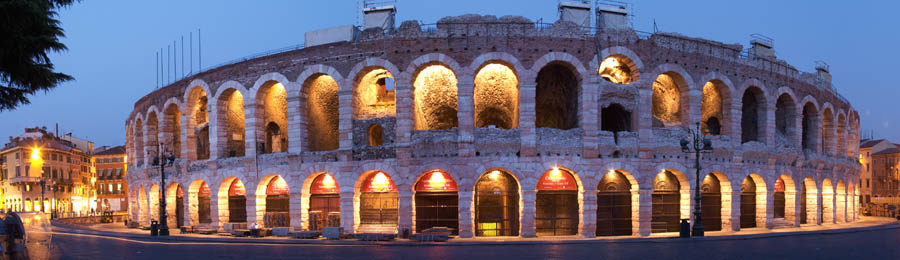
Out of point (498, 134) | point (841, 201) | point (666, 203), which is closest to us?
point (498, 134)

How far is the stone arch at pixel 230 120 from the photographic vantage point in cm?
3529

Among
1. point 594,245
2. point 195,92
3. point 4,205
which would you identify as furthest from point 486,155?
point 4,205

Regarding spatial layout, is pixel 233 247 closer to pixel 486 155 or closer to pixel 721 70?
pixel 486 155

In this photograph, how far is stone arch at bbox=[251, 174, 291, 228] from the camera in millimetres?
33250

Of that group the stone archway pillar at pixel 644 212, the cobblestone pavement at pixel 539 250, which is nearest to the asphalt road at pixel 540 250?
the cobblestone pavement at pixel 539 250

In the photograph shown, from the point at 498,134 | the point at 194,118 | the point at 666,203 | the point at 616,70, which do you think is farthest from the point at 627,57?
the point at 194,118

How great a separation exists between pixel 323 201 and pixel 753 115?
2410 cm

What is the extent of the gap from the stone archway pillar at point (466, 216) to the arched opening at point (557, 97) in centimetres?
561

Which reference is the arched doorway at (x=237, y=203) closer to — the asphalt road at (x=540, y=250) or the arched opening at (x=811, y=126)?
the asphalt road at (x=540, y=250)

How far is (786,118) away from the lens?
3756 cm

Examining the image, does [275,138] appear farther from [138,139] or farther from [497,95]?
[138,139]

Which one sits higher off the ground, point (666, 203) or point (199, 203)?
point (666, 203)

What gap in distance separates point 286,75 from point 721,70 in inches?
860

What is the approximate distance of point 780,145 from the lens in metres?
35.6
